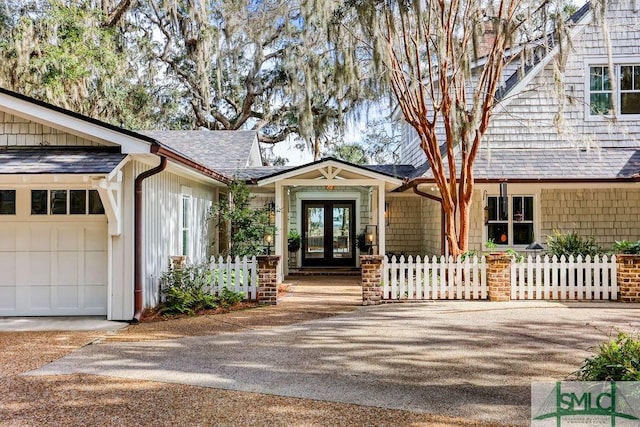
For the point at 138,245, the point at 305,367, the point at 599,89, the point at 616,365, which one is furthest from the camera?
the point at 599,89

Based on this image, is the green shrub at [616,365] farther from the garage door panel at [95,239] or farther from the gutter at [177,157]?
the garage door panel at [95,239]

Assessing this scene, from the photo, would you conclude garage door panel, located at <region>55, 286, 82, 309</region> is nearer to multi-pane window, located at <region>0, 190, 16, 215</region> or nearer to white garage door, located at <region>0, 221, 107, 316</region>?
white garage door, located at <region>0, 221, 107, 316</region>

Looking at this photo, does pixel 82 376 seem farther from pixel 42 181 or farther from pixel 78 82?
pixel 78 82

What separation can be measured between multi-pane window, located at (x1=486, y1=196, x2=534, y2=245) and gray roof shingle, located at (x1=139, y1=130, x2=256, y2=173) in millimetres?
7142

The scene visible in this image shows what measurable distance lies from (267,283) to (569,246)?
6.66 meters

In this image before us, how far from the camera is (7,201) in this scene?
8.32 m

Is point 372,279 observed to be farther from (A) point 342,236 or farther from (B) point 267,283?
(A) point 342,236

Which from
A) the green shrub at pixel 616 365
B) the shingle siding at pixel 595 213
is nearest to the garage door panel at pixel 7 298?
the green shrub at pixel 616 365

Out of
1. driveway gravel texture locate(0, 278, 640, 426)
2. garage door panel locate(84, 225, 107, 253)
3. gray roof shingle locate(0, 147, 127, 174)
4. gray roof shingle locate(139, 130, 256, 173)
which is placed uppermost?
gray roof shingle locate(139, 130, 256, 173)

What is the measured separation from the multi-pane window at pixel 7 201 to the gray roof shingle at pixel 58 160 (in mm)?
756

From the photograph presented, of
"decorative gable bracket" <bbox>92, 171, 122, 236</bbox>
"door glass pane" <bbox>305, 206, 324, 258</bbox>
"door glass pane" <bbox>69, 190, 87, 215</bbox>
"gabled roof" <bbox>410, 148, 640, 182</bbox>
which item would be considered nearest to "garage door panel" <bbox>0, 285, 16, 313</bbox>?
"door glass pane" <bbox>69, 190, 87, 215</bbox>

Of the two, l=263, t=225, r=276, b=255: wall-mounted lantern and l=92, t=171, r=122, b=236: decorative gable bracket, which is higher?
l=92, t=171, r=122, b=236: decorative gable bracket

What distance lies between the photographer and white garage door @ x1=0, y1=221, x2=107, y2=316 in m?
8.23

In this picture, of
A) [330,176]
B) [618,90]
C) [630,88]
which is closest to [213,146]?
[330,176]
